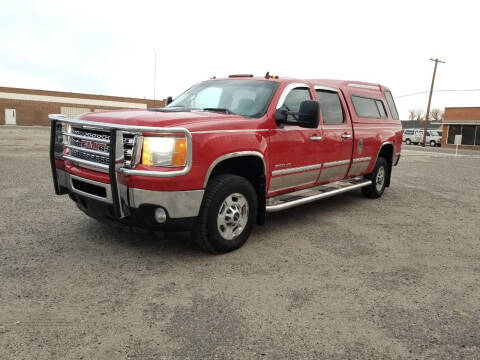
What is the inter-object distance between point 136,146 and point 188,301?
1448 mm

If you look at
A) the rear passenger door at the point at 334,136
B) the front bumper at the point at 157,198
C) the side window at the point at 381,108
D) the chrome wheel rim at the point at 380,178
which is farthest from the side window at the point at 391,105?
the front bumper at the point at 157,198

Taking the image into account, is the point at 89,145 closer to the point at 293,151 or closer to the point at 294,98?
the point at 293,151

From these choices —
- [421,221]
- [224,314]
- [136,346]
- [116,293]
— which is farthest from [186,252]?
[421,221]

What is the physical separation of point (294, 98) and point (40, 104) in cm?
5804

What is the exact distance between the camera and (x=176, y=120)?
383cm

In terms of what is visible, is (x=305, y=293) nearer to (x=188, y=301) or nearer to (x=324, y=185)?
(x=188, y=301)

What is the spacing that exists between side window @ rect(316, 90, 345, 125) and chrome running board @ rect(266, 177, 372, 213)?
1010 mm

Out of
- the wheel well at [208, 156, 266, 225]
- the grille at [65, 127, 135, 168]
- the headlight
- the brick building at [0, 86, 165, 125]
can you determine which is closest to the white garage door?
the brick building at [0, 86, 165, 125]

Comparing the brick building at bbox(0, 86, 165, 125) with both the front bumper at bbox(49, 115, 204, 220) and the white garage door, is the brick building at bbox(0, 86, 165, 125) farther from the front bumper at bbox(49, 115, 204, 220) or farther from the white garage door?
the front bumper at bbox(49, 115, 204, 220)

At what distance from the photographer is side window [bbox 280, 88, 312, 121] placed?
5082 mm

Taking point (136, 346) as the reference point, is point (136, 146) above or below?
above

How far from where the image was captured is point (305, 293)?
3.49 metres

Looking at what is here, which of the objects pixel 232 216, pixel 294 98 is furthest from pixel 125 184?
pixel 294 98

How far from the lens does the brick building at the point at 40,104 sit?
53.2 metres
